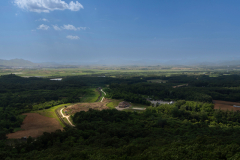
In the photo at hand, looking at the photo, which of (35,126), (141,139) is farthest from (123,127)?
(35,126)

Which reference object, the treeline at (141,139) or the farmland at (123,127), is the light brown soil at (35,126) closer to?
the farmland at (123,127)

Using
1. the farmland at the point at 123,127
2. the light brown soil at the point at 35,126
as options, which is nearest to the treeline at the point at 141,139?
the farmland at the point at 123,127

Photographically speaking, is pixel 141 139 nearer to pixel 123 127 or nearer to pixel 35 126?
pixel 123 127

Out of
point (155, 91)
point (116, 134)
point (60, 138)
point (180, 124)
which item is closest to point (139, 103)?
point (155, 91)

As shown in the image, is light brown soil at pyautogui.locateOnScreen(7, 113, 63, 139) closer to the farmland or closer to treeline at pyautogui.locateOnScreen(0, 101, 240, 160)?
the farmland

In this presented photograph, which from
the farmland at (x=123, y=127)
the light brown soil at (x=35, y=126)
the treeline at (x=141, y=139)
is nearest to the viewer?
the treeline at (x=141, y=139)

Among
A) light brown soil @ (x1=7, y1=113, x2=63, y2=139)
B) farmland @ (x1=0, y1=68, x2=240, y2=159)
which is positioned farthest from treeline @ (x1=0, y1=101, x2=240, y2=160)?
light brown soil @ (x1=7, y1=113, x2=63, y2=139)

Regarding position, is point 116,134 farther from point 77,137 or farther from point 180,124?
point 180,124
